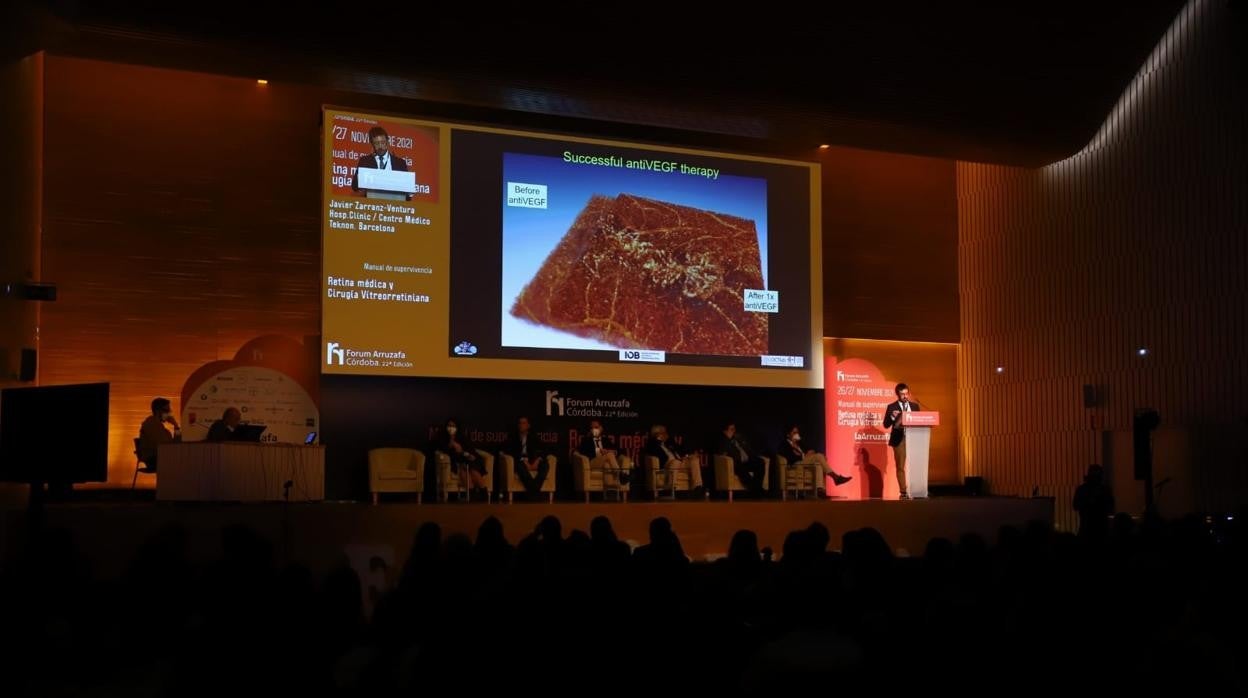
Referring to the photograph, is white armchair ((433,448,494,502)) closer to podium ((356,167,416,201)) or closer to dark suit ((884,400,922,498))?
podium ((356,167,416,201))

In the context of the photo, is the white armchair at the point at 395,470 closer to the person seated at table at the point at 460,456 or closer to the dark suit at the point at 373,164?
the person seated at table at the point at 460,456

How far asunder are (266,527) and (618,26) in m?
5.04

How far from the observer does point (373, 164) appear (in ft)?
34.7

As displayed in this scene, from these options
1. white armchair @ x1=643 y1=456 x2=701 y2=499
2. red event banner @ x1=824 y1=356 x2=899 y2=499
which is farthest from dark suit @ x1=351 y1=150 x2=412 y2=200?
red event banner @ x1=824 y1=356 x2=899 y2=499

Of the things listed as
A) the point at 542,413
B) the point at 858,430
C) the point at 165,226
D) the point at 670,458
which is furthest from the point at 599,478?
the point at 165,226

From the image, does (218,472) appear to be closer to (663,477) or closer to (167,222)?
(167,222)

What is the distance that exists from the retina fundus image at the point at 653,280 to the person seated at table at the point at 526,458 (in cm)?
112

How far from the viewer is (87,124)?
10.4m

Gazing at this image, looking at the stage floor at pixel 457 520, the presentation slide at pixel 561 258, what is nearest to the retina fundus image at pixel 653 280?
the presentation slide at pixel 561 258

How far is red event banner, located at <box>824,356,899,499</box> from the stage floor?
2247 mm

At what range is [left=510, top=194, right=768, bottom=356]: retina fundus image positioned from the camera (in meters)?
11.3

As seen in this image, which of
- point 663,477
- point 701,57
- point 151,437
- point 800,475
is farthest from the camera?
point 800,475

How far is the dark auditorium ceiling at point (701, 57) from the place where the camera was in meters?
9.16

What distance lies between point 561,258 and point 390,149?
6.46 ft
